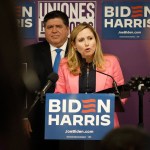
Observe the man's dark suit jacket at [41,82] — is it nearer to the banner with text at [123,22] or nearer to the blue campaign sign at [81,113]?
the banner with text at [123,22]

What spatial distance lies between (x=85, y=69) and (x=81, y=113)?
82 cm

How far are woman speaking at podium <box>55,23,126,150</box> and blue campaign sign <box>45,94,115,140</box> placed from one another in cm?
44

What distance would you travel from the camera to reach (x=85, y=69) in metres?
4.10

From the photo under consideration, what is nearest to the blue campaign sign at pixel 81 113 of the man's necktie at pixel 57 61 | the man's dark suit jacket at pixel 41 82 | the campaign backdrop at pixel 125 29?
the man's dark suit jacket at pixel 41 82

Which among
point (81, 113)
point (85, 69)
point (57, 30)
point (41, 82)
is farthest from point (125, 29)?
point (81, 113)

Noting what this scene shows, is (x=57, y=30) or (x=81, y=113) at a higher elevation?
(x=57, y=30)

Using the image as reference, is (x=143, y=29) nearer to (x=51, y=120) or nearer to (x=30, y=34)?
(x=30, y=34)

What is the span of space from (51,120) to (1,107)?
10.3 ft

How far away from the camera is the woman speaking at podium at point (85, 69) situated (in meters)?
4.07

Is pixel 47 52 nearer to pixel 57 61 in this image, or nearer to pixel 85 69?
pixel 57 61

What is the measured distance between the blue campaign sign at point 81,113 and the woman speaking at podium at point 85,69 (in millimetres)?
444

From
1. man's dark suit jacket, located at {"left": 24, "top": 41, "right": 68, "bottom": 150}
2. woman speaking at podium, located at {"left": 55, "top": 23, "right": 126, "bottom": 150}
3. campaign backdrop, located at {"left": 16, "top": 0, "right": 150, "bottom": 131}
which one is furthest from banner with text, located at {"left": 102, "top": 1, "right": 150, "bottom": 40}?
woman speaking at podium, located at {"left": 55, "top": 23, "right": 126, "bottom": 150}

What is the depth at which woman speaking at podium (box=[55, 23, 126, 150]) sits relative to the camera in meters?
4.07

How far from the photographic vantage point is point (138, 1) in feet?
17.4
